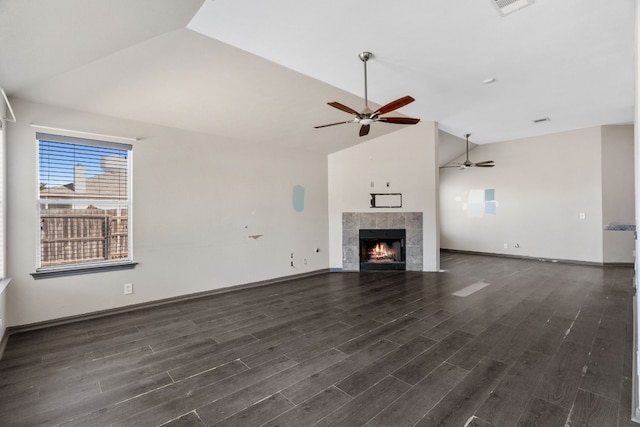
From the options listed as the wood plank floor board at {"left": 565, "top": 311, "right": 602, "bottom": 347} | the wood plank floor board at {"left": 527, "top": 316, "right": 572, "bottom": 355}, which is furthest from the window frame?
the wood plank floor board at {"left": 565, "top": 311, "right": 602, "bottom": 347}

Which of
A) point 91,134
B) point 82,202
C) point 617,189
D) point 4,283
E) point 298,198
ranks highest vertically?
point 91,134

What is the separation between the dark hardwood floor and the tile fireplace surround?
2.07 m

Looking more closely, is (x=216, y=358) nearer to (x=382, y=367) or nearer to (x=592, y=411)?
(x=382, y=367)

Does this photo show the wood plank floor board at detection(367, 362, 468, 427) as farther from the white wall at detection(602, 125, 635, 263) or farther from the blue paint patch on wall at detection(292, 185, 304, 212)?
the white wall at detection(602, 125, 635, 263)

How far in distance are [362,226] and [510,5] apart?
445 cm

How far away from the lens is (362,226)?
640 centimetres

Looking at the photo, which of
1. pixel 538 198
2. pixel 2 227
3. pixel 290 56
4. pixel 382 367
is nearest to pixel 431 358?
pixel 382 367

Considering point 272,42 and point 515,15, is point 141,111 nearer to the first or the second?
point 272,42

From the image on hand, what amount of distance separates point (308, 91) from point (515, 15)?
2.34 m

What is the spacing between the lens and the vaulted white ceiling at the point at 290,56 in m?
2.30

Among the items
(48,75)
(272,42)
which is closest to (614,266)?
(272,42)

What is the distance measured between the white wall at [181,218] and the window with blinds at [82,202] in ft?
0.41

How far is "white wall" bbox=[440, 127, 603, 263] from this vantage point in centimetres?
654

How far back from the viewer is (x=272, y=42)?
295 centimetres
